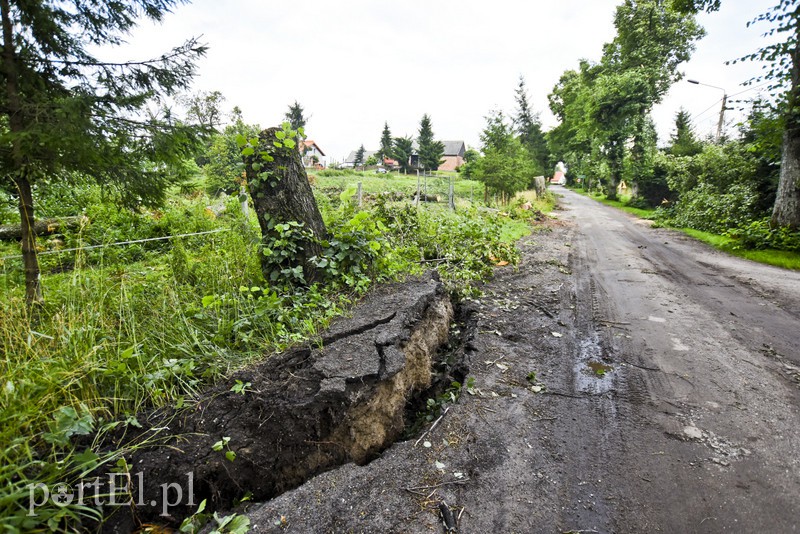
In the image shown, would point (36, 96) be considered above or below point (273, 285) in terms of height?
above

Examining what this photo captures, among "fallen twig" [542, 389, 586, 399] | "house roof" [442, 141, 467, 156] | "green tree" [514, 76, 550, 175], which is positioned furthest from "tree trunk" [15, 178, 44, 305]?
"house roof" [442, 141, 467, 156]

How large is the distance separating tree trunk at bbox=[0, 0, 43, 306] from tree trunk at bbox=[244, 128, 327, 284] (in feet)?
5.62

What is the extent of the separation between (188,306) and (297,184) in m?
1.65

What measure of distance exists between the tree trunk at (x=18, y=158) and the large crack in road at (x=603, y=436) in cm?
296

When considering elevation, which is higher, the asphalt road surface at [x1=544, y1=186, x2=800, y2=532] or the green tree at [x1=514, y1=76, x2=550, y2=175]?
the green tree at [x1=514, y1=76, x2=550, y2=175]

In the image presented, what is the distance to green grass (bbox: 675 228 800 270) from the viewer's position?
23.1 ft

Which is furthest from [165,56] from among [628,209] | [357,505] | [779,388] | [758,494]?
[628,209]

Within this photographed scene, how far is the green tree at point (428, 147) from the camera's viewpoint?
52219mm

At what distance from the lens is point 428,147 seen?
171 feet

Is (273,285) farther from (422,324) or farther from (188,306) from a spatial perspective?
(422,324)

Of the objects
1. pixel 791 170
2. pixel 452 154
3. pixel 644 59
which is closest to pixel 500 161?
pixel 791 170

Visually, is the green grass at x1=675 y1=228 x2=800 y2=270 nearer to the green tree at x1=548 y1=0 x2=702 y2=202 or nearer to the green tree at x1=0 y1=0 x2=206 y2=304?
the green tree at x1=0 y1=0 x2=206 y2=304

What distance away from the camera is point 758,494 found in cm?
201

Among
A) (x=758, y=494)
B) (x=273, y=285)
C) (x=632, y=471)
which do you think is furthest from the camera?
(x=273, y=285)
